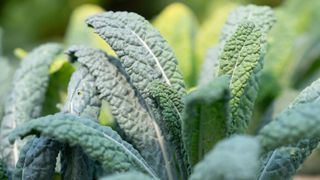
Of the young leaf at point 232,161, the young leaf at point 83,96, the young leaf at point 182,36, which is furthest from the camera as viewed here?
the young leaf at point 182,36

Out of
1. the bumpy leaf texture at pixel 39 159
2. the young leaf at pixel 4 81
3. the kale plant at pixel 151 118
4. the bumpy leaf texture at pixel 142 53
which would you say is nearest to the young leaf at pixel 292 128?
the kale plant at pixel 151 118

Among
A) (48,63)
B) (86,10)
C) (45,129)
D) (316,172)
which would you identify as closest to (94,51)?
(48,63)

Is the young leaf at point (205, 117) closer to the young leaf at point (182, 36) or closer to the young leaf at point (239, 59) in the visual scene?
the young leaf at point (239, 59)

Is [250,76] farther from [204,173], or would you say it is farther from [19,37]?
[19,37]

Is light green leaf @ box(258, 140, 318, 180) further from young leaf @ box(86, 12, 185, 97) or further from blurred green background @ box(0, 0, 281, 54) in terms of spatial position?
blurred green background @ box(0, 0, 281, 54)

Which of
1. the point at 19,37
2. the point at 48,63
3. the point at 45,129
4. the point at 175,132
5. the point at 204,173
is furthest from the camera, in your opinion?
the point at 19,37

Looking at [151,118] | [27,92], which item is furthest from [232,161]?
[27,92]

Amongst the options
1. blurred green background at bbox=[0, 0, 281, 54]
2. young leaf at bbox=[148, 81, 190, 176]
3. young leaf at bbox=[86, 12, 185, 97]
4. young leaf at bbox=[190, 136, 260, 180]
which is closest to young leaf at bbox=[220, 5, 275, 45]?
young leaf at bbox=[86, 12, 185, 97]
